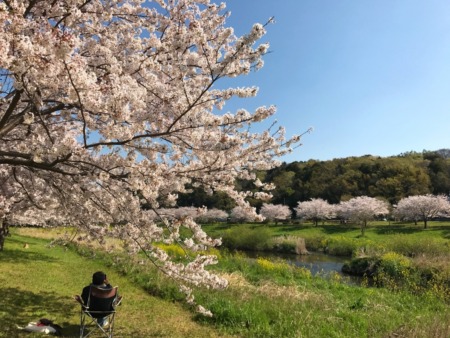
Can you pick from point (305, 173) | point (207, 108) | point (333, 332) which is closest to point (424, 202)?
point (305, 173)

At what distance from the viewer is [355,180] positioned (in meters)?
68.2

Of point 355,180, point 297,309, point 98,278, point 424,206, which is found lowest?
→ point 297,309

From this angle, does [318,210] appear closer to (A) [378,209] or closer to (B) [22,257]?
(A) [378,209]

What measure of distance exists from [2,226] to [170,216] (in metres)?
10.4

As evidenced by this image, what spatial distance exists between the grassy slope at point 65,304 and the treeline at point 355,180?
3954cm

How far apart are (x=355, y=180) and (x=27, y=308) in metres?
66.9

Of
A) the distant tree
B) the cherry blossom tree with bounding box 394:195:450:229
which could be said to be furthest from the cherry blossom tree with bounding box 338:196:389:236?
the distant tree

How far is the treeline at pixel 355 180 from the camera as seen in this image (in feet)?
197

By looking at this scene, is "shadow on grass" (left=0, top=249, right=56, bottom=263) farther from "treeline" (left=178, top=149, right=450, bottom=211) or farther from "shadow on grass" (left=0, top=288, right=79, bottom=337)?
"treeline" (left=178, top=149, right=450, bottom=211)

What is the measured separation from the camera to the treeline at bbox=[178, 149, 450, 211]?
60.0m

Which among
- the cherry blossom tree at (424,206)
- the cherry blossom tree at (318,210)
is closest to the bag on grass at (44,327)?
the cherry blossom tree at (424,206)

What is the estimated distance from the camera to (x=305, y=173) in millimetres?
80438

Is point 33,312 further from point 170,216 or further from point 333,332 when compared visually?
point 333,332

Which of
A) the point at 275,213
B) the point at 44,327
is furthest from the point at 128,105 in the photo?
the point at 275,213
